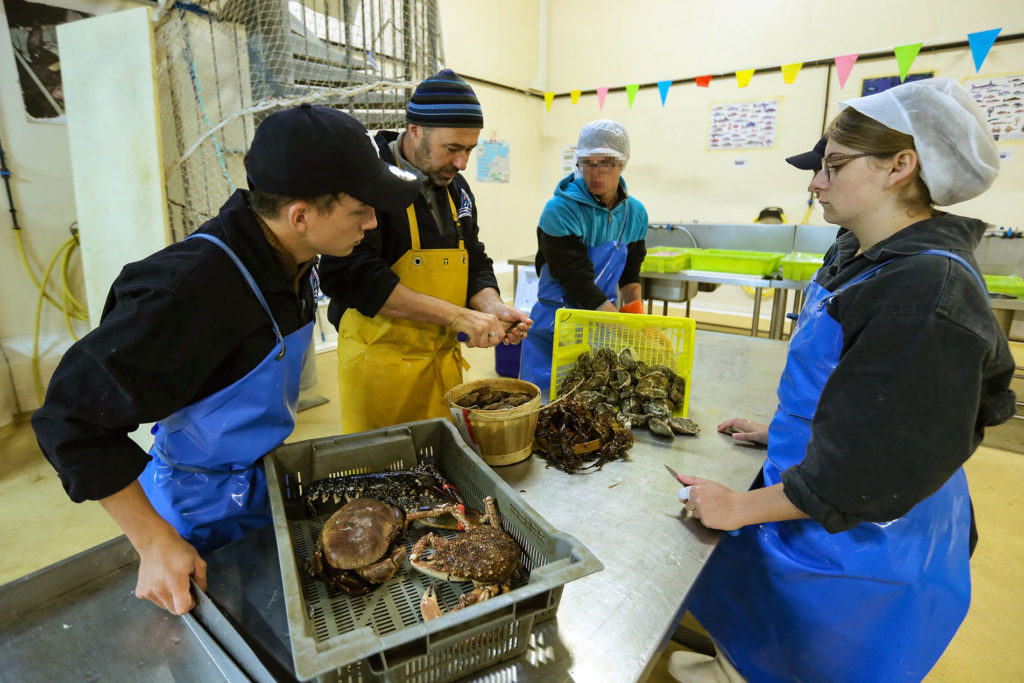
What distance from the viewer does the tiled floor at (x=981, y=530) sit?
2062mm

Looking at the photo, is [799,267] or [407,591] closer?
[407,591]

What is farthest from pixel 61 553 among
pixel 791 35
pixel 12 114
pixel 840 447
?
pixel 791 35

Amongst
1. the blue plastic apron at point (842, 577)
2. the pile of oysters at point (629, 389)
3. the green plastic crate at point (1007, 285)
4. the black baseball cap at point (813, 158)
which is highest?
the black baseball cap at point (813, 158)

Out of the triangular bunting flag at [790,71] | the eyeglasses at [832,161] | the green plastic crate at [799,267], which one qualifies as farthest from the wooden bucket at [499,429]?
the triangular bunting flag at [790,71]

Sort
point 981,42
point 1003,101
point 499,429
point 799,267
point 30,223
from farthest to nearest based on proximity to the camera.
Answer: point 1003,101, point 981,42, point 799,267, point 30,223, point 499,429

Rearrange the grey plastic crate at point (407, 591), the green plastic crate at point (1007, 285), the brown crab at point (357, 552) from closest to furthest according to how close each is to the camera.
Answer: the grey plastic crate at point (407, 591) < the brown crab at point (357, 552) < the green plastic crate at point (1007, 285)

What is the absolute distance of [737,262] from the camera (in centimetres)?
450

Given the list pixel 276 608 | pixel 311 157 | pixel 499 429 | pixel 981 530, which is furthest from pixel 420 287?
pixel 981 530

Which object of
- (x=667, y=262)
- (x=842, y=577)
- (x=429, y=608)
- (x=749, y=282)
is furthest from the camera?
(x=667, y=262)

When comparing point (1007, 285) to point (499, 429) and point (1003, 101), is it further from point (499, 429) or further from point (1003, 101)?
point (499, 429)

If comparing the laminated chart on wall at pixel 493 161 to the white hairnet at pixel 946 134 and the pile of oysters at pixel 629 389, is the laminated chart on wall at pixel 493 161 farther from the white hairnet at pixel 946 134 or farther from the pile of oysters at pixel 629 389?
the white hairnet at pixel 946 134

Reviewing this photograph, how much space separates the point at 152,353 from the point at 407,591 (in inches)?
25.3

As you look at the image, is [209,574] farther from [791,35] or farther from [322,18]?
[791,35]

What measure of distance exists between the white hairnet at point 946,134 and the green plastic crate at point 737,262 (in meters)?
3.47
